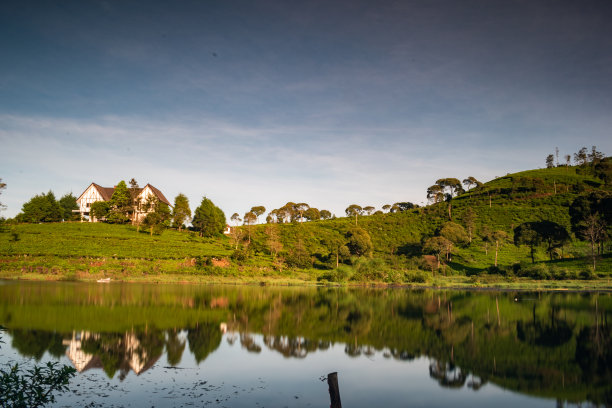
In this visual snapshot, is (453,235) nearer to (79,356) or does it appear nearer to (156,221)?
(156,221)

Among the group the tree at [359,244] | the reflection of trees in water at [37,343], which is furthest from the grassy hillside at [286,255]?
the reflection of trees in water at [37,343]

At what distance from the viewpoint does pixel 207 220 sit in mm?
98438

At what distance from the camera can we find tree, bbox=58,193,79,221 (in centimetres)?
10741

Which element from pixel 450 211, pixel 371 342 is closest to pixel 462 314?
pixel 371 342

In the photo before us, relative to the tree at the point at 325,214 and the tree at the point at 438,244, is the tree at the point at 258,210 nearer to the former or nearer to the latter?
the tree at the point at 325,214

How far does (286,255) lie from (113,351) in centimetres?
6108

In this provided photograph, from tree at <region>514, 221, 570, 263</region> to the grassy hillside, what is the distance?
2.98 m

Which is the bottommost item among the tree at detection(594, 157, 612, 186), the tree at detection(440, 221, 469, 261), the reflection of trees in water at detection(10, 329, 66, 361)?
the reflection of trees in water at detection(10, 329, 66, 361)

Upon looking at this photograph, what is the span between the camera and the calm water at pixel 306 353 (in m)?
12.9

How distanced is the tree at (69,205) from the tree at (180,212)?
97.6 ft

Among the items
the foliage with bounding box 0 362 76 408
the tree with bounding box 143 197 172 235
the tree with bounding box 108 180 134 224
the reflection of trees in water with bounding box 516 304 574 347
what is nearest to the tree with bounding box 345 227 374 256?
the tree with bounding box 143 197 172 235

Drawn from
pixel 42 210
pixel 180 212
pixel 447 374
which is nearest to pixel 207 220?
pixel 180 212

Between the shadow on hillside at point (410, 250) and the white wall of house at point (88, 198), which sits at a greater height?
the white wall of house at point (88, 198)

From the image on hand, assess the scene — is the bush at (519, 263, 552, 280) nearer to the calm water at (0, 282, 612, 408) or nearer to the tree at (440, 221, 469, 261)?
the tree at (440, 221, 469, 261)
